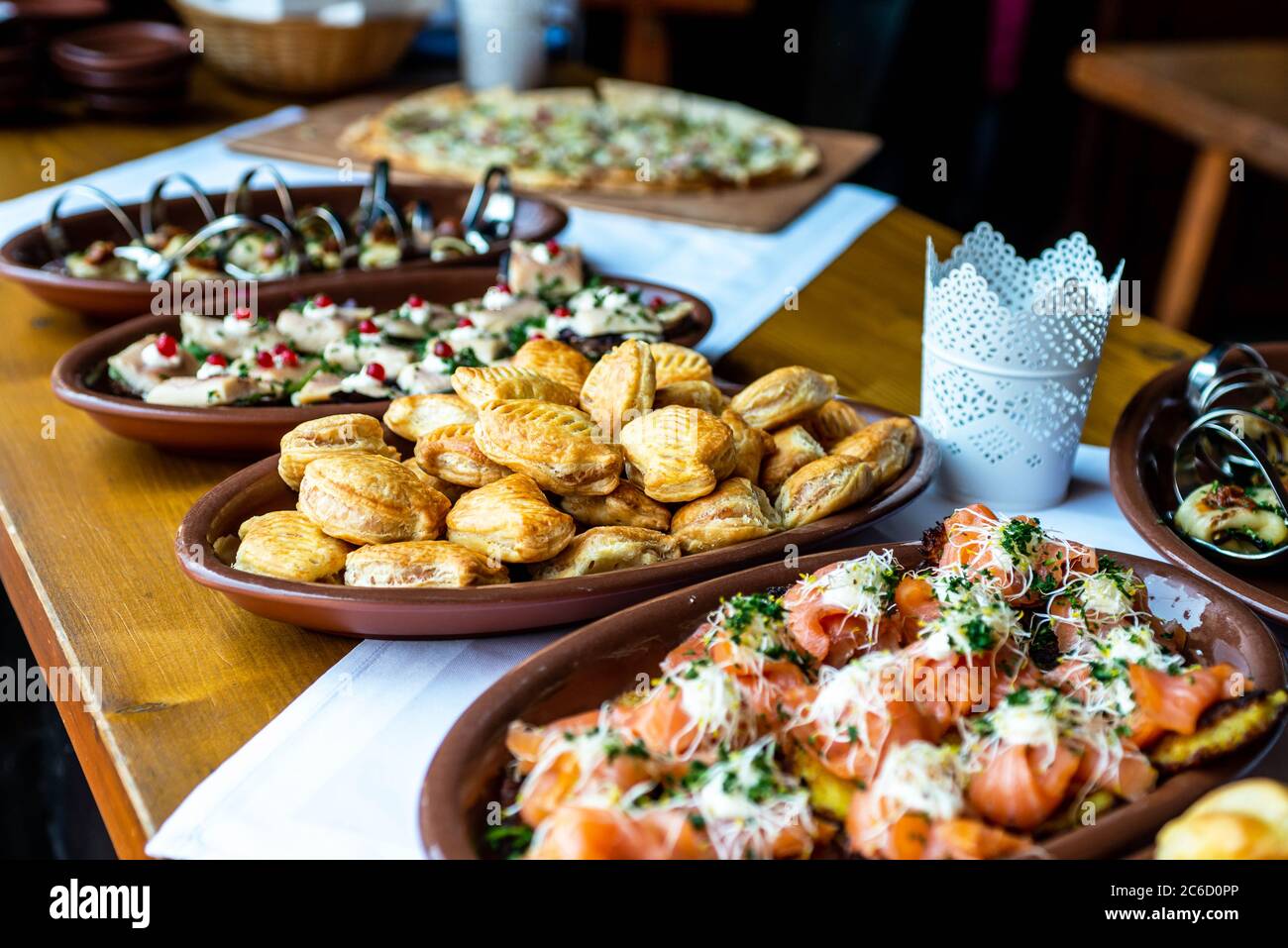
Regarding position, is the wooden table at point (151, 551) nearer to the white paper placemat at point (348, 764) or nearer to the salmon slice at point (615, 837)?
the white paper placemat at point (348, 764)

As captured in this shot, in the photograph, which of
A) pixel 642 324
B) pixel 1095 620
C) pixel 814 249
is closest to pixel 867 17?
pixel 814 249

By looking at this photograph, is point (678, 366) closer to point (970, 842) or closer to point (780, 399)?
point (780, 399)

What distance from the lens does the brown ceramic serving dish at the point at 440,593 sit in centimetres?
119

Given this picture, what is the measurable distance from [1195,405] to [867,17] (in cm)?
350

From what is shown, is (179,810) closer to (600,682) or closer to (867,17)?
(600,682)

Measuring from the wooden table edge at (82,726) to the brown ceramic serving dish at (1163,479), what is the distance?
116 centimetres

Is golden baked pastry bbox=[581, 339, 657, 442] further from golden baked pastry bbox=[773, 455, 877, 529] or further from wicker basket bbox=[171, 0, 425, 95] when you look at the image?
wicker basket bbox=[171, 0, 425, 95]

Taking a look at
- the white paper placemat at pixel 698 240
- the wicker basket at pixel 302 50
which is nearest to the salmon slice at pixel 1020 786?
the white paper placemat at pixel 698 240

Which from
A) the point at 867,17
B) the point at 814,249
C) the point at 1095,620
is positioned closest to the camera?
the point at 1095,620

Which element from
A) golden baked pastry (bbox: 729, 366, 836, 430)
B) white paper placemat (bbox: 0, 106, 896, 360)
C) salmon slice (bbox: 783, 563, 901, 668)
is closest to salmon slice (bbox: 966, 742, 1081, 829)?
salmon slice (bbox: 783, 563, 901, 668)

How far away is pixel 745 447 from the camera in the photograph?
1435 mm

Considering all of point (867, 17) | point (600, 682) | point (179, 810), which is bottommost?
point (179, 810)

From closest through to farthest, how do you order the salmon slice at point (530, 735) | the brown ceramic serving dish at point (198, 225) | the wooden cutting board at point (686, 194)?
1. the salmon slice at point (530, 735)
2. the brown ceramic serving dish at point (198, 225)
3. the wooden cutting board at point (686, 194)
